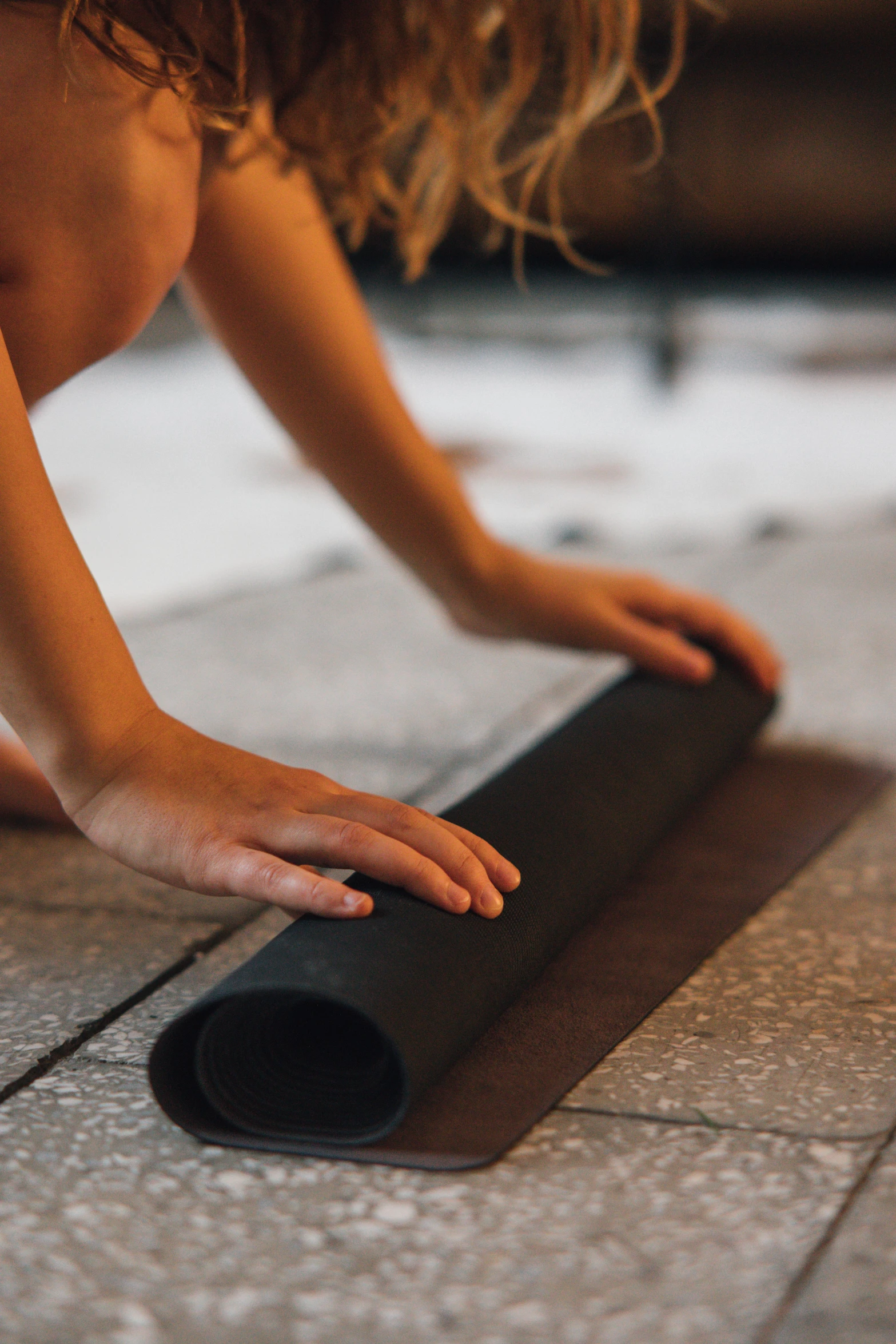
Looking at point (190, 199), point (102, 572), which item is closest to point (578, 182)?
point (190, 199)

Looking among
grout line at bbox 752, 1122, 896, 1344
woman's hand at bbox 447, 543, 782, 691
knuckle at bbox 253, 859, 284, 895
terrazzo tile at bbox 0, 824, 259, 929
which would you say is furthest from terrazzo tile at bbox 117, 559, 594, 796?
grout line at bbox 752, 1122, 896, 1344

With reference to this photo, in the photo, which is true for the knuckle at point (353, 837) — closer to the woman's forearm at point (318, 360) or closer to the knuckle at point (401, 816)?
the knuckle at point (401, 816)

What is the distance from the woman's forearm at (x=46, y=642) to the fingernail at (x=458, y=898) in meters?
0.22

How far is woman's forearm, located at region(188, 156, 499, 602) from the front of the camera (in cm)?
128

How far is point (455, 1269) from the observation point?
2.22ft

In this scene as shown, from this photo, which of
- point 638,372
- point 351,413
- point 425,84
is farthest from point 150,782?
point 638,372

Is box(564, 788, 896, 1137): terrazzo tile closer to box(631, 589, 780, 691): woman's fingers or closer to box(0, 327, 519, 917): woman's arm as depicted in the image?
box(0, 327, 519, 917): woman's arm

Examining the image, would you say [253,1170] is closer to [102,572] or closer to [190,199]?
[190,199]

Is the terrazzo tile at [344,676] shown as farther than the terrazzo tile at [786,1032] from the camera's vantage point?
Yes

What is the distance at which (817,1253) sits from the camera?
68 cm

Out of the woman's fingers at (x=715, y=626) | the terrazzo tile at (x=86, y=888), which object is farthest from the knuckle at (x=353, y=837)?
the woman's fingers at (x=715, y=626)

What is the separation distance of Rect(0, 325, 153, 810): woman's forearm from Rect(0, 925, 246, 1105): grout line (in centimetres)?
15

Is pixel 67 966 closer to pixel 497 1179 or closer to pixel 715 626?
pixel 497 1179

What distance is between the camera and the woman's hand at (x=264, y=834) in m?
0.83
